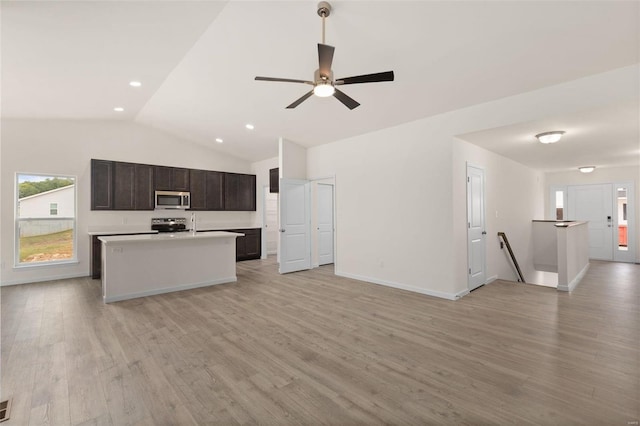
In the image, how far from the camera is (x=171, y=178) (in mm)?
7078

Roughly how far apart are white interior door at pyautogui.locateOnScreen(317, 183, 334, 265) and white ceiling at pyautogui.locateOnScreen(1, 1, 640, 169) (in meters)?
2.32

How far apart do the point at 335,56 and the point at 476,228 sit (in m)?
3.63

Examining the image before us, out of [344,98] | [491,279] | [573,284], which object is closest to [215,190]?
→ [344,98]

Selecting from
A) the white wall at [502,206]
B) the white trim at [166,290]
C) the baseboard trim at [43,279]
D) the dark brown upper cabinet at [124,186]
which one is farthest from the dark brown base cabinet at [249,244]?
the white wall at [502,206]

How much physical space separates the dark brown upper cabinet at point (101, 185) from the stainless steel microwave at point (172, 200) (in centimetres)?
93

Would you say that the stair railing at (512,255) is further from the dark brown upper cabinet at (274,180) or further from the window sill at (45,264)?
the window sill at (45,264)

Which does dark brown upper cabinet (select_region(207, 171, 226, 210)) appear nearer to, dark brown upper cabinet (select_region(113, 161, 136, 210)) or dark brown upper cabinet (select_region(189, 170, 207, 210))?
dark brown upper cabinet (select_region(189, 170, 207, 210))

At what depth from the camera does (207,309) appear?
3996 millimetres

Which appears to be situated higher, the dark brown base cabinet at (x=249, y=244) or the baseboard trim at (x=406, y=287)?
the dark brown base cabinet at (x=249, y=244)

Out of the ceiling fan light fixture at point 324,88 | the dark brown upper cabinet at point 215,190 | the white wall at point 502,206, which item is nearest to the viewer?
the ceiling fan light fixture at point 324,88

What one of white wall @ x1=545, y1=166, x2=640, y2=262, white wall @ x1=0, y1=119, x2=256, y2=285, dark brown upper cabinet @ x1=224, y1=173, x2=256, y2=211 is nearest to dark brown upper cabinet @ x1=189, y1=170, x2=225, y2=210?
dark brown upper cabinet @ x1=224, y1=173, x2=256, y2=211

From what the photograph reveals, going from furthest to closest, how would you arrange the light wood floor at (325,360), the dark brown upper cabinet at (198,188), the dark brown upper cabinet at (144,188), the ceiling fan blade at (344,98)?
the dark brown upper cabinet at (198,188) < the dark brown upper cabinet at (144,188) < the ceiling fan blade at (344,98) < the light wood floor at (325,360)

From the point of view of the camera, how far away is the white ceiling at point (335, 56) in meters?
2.65

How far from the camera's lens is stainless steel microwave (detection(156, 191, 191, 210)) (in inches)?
270
